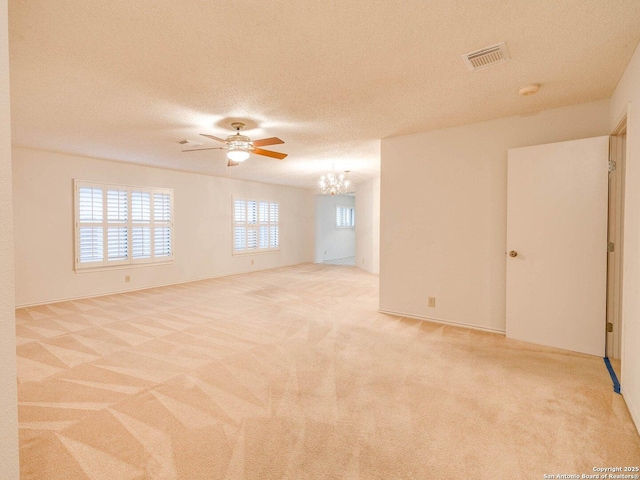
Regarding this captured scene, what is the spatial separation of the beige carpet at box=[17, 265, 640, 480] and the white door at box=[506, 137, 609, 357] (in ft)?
0.98

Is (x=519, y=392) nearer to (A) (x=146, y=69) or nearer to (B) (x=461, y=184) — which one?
(B) (x=461, y=184)

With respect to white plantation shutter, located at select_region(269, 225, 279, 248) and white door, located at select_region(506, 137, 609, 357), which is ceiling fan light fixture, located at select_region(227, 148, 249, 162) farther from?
white plantation shutter, located at select_region(269, 225, 279, 248)

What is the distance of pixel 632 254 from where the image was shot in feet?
7.68

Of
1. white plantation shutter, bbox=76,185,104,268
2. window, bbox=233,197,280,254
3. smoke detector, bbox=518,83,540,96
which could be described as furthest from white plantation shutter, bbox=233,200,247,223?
smoke detector, bbox=518,83,540,96

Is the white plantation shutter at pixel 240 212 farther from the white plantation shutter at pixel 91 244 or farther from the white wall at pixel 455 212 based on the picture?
the white wall at pixel 455 212

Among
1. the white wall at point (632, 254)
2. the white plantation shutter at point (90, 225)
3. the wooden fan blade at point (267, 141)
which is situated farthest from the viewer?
the white plantation shutter at point (90, 225)

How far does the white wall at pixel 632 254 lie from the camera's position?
2168 millimetres

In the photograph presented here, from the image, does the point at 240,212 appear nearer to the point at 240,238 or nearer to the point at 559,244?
the point at 240,238

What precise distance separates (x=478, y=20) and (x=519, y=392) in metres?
2.71

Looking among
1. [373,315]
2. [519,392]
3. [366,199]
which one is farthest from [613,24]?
[366,199]

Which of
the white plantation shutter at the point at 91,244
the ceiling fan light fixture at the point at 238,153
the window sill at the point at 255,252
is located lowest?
the window sill at the point at 255,252

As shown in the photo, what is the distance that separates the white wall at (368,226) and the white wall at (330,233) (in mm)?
1815

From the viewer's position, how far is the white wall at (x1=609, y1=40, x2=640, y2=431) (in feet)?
7.11

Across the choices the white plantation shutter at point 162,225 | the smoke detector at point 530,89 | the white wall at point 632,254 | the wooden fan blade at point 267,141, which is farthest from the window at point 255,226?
the white wall at point 632,254
